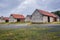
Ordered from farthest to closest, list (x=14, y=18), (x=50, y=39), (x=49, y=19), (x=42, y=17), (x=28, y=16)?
(x=28, y=16) → (x=14, y=18) → (x=49, y=19) → (x=42, y=17) → (x=50, y=39)

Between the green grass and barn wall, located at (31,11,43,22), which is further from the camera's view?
barn wall, located at (31,11,43,22)

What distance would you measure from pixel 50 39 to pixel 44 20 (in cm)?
4961

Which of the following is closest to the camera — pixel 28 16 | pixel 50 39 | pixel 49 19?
pixel 50 39

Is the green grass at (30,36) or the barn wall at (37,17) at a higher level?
the barn wall at (37,17)

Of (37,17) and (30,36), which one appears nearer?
(30,36)

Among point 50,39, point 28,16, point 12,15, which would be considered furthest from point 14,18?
point 50,39

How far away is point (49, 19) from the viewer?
67.4 m

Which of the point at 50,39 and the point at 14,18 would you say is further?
the point at 14,18

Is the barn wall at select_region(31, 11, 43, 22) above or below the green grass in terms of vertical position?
above

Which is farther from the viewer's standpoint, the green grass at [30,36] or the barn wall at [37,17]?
the barn wall at [37,17]

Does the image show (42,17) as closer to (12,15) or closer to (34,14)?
(34,14)

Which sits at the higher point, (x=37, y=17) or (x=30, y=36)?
(x=37, y=17)

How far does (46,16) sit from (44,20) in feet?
8.02

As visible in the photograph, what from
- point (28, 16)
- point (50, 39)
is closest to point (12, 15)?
point (28, 16)
